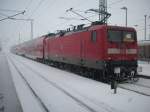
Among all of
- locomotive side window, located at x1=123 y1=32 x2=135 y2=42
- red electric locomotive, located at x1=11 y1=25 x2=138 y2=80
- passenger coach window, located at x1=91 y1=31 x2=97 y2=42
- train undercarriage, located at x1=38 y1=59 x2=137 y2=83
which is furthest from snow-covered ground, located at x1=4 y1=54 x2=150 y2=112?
locomotive side window, located at x1=123 y1=32 x2=135 y2=42

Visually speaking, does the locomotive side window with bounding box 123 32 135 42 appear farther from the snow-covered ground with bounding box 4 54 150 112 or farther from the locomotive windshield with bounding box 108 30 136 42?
the snow-covered ground with bounding box 4 54 150 112

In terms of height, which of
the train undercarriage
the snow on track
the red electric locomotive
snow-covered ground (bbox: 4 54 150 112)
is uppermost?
the red electric locomotive

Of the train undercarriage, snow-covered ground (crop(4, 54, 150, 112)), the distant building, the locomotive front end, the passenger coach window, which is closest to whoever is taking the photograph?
snow-covered ground (crop(4, 54, 150, 112))

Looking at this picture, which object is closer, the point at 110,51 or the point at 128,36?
the point at 110,51

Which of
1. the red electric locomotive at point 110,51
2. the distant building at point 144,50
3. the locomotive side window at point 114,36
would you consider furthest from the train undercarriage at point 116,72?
the distant building at point 144,50

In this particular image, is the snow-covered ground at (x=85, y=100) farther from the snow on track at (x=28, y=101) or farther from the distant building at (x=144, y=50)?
the distant building at (x=144, y=50)

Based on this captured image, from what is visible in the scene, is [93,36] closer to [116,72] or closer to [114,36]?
[114,36]

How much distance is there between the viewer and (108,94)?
10305 millimetres

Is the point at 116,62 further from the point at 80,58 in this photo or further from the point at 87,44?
the point at 80,58

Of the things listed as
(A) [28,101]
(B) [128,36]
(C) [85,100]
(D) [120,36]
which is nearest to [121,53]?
(D) [120,36]

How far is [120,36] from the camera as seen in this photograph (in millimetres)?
13898

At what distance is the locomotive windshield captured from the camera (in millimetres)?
13602

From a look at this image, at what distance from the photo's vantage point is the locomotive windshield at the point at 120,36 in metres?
13.6

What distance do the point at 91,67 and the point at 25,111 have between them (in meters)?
7.37
